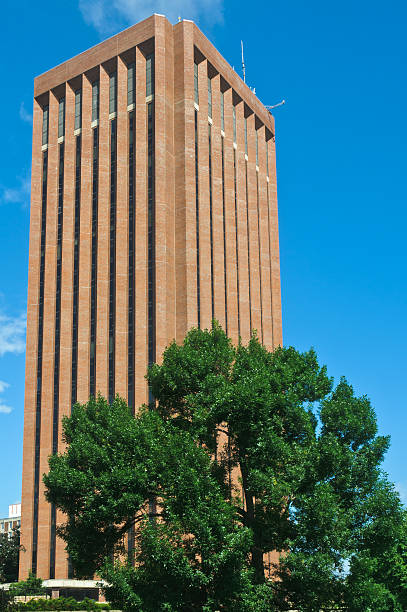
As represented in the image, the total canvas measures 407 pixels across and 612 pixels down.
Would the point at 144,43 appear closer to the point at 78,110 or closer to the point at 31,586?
the point at 78,110

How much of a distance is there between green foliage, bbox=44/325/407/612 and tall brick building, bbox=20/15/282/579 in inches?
1202

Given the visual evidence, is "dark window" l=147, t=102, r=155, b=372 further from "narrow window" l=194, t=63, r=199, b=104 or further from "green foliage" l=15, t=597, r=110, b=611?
"green foliage" l=15, t=597, r=110, b=611

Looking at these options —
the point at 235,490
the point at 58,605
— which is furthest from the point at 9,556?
the point at 235,490

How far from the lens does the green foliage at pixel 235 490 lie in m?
33.3

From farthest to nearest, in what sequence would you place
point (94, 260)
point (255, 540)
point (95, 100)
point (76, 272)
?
point (95, 100), point (76, 272), point (94, 260), point (255, 540)

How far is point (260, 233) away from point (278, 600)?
58.9 meters

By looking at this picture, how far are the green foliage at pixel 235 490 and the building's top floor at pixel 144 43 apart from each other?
48.8 metres

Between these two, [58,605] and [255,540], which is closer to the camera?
[255,540]

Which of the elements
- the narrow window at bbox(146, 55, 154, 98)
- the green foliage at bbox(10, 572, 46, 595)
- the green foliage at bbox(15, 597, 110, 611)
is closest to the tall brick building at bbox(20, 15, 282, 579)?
the narrow window at bbox(146, 55, 154, 98)

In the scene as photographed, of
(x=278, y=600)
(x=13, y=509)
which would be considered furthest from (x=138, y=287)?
(x=13, y=509)

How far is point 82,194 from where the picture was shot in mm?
79438

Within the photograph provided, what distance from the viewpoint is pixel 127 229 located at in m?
75.5

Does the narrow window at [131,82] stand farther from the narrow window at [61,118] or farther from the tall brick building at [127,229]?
the narrow window at [61,118]

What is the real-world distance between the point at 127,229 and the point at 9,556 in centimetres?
3538
